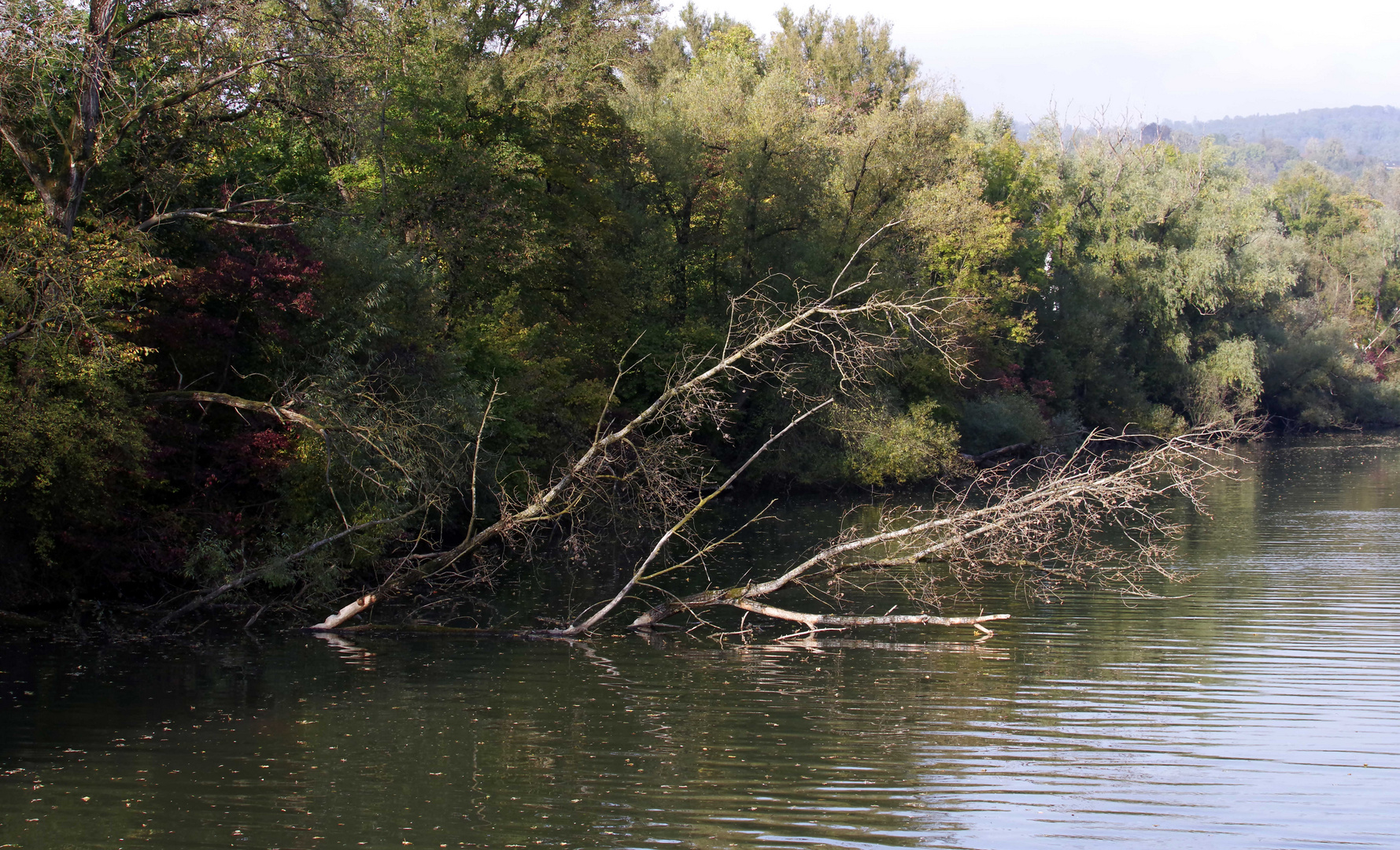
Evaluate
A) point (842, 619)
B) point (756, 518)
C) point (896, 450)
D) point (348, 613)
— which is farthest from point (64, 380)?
point (896, 450)

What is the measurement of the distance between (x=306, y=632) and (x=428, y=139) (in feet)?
44.4

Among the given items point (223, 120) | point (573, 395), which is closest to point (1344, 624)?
point (573, 395)

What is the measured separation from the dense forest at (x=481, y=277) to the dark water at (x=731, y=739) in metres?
3.03

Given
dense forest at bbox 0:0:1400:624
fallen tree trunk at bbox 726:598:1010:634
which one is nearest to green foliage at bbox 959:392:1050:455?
dense forest at bbox 0:0:1400:624

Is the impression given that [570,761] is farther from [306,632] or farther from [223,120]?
[223,120]

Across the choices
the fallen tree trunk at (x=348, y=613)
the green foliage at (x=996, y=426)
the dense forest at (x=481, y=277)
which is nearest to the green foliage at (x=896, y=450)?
the dense forest at (x=481, y=277)

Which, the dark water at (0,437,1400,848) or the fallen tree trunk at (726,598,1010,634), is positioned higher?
the fallen tree trunk at (726,598,1010,634)

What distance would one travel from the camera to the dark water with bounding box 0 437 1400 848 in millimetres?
8086

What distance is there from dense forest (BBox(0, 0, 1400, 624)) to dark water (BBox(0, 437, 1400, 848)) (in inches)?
119

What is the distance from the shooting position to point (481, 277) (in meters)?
26.4

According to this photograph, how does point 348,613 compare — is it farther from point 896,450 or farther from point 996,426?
point 996,426

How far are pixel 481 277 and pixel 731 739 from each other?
59.3 feet

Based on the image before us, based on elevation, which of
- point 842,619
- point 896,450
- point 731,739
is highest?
point 896,450

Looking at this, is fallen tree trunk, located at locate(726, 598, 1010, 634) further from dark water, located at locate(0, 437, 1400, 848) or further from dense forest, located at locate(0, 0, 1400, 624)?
dense forest, located at locate(0, 0, 1400, 624)
